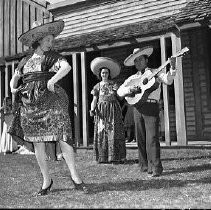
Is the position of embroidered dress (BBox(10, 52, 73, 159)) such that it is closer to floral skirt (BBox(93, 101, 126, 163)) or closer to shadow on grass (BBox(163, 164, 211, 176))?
shadow on grass (BBox(163, 164, 211, 176))

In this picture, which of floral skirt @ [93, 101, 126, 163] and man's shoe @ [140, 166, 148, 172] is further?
floral skirt @ [93, 101, 126, 163]

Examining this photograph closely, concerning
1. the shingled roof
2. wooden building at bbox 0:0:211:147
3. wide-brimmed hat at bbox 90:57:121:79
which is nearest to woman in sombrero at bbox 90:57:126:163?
wide-brimmed hat at bbox 90:57:121:79

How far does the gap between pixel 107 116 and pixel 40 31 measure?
9.06 feet

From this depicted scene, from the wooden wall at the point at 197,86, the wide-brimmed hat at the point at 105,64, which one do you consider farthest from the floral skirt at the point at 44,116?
the wooden wall at the point at 197,86

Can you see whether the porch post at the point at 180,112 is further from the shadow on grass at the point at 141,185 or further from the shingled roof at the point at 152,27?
the shadow on grass at the point at 141,185

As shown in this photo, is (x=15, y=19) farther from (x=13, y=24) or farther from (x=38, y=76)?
(x=38, y=76)

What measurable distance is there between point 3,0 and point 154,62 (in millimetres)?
6562

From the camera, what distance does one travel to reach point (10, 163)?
747 centimetres

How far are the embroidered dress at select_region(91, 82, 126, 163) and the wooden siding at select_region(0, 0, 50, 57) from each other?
21.7ft

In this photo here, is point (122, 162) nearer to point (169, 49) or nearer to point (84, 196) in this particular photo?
point (84, 196)

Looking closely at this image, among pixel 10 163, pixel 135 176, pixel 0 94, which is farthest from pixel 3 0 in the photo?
pixel 135 176

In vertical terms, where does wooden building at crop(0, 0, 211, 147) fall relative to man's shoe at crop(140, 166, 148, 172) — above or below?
above

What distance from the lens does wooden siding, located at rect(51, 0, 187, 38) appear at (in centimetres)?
1028

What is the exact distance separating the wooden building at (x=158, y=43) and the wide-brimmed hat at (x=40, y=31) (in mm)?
3880
